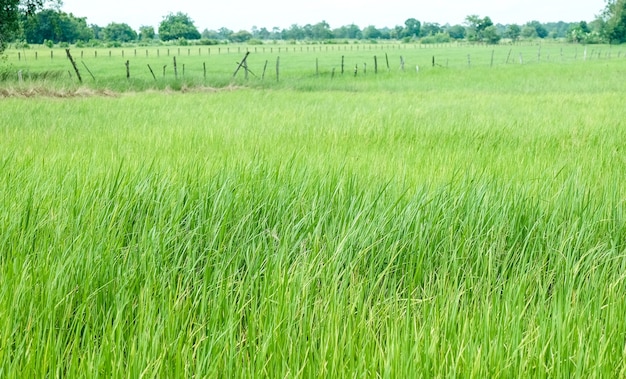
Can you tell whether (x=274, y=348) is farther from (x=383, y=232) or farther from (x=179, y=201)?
(x=179, y=201)

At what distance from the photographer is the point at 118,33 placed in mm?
152375

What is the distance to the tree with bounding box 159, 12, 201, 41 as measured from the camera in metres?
148

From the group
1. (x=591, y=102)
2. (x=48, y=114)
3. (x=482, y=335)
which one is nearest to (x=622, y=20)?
(x=591, y=102)

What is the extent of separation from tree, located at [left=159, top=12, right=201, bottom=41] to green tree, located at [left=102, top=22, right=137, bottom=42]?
8.51m

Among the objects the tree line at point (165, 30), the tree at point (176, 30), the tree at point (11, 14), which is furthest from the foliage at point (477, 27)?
the tree at point (11, 14)

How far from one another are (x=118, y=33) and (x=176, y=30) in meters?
15.9

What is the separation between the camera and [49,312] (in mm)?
2102

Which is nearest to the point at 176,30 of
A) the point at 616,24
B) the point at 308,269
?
the point at 616,24

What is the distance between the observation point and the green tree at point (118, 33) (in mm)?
150000

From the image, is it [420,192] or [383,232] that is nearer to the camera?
[383,232]

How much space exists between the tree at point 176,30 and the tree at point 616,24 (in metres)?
95.0

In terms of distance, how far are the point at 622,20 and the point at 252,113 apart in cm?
9833

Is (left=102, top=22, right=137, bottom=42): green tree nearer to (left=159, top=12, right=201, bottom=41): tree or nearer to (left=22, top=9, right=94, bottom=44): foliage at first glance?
(left=159, top=12, right=201, bottom=41): tree

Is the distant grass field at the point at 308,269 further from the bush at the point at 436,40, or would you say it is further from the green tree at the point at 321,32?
the green tree at the point at 321,32
